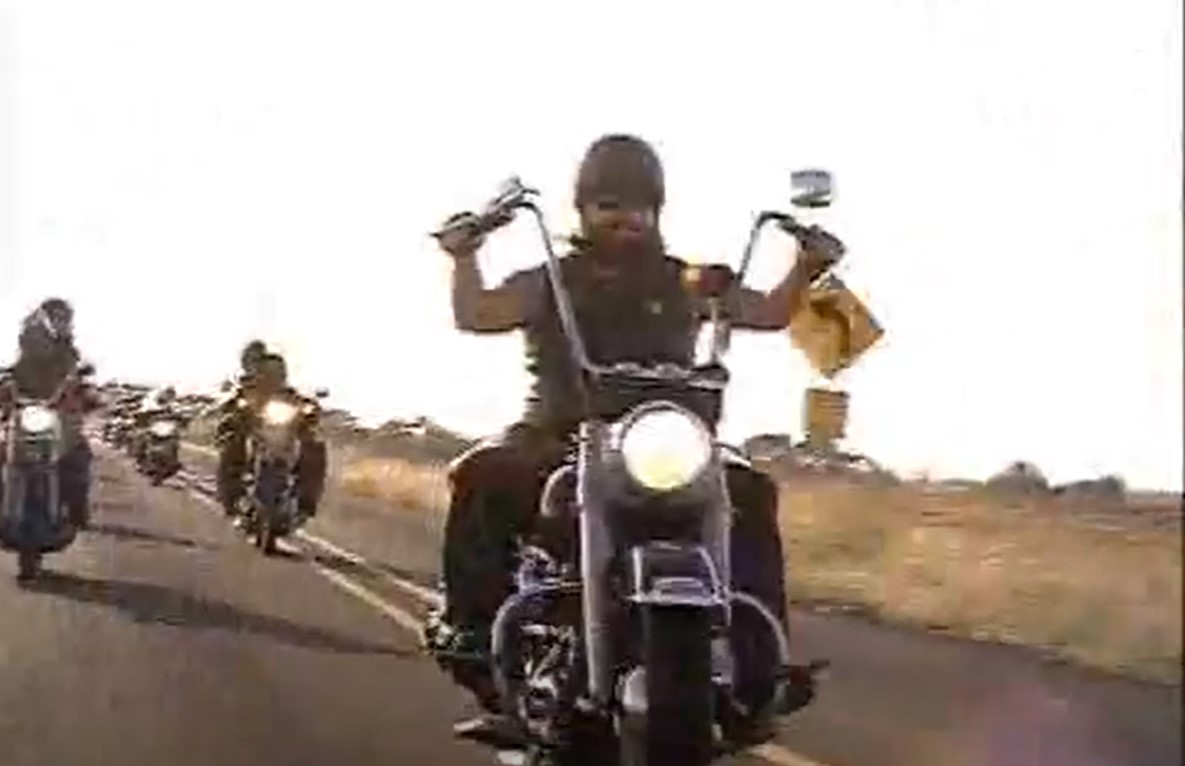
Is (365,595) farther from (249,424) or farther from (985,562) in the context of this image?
(985,562)

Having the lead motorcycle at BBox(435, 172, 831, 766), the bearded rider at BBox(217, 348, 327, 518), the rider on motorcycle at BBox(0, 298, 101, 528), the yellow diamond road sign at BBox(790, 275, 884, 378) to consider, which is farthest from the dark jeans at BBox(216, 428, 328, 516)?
the yellow diamond road sign at BBox(790, 275, 884, 378)

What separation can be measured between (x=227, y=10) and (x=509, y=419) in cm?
50

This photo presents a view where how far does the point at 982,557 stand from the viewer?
1742 mm

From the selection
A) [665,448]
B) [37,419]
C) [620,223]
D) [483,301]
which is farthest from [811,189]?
[37,419]

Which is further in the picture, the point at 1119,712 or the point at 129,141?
the point at 129,141

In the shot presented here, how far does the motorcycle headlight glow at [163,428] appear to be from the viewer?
1.87 meters

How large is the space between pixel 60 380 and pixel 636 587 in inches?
26.7

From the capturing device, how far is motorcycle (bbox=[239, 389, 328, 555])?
1870 mm

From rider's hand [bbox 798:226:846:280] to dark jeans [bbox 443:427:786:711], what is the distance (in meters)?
0.19

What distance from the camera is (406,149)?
6.26 feet

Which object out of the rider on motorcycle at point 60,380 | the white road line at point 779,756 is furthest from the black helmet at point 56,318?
the white road line at point 779,756

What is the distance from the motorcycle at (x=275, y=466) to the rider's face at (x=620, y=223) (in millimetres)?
324

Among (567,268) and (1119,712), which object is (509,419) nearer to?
(567,268)

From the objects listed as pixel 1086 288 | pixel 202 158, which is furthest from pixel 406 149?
pixel 1086 288
